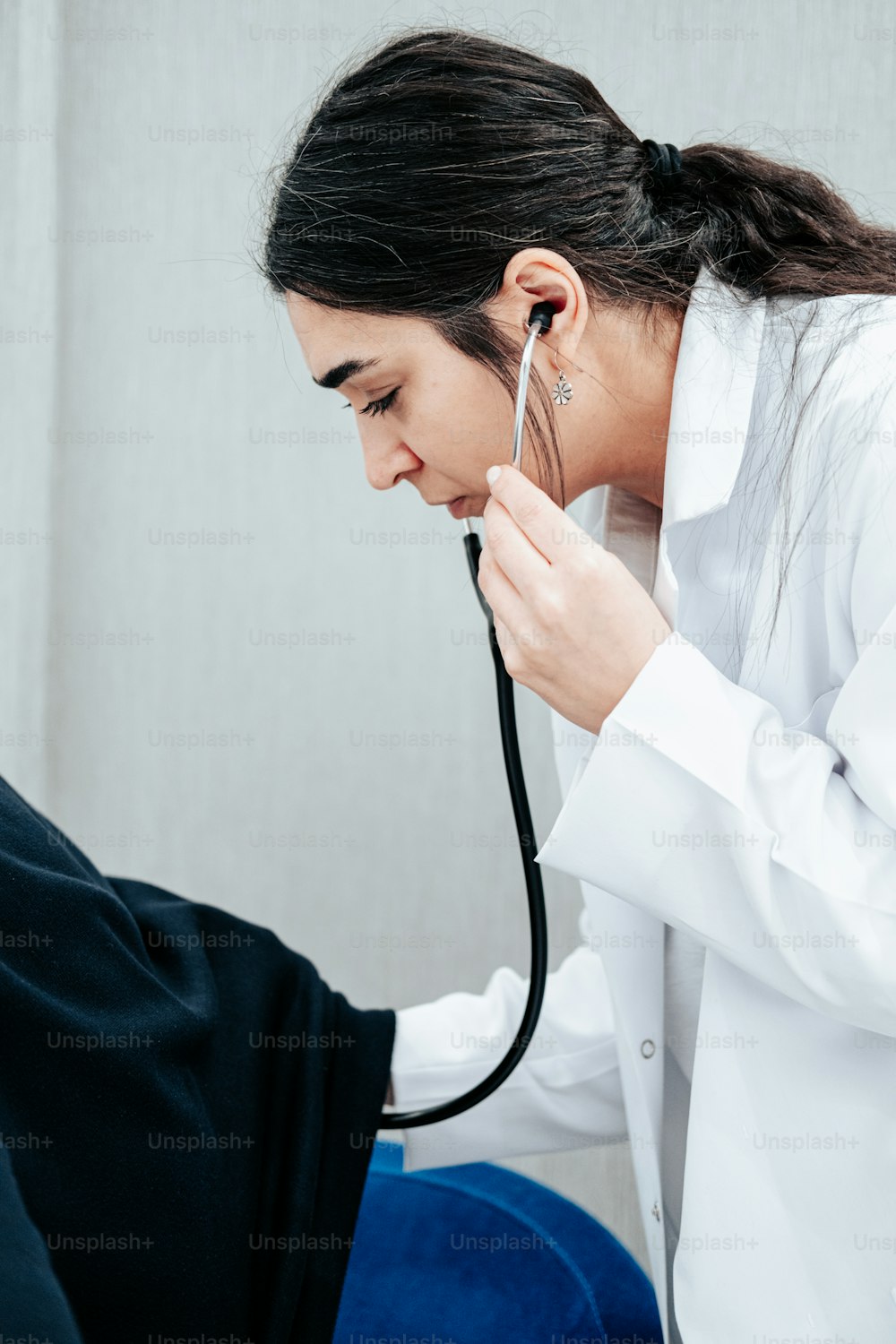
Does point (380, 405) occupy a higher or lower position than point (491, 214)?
lower

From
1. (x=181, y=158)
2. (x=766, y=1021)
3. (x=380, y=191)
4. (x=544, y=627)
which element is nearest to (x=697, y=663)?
(x=544, y=627)

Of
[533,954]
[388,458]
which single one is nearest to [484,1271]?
[533,954]

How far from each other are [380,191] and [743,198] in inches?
11.3

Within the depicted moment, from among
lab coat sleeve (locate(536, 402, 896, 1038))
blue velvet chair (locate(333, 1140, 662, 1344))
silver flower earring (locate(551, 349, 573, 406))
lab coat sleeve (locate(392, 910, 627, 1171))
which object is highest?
silver flower earring (locate(551, 349, 573, 406))

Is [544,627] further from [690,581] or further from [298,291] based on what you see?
[298,291]

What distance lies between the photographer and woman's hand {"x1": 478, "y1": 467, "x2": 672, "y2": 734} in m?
0.70

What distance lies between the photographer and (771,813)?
0.67 metres

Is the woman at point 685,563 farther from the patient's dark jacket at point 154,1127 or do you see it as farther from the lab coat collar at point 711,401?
the patient's dark jacket at point 154,1127

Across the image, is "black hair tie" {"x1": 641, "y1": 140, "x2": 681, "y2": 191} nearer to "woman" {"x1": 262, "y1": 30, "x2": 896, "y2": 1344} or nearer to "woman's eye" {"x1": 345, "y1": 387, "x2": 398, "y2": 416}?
"woman" {"x1": 262, "y1": 30, "x2": 896, "y2": 1344}

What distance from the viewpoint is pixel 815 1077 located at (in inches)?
29.2

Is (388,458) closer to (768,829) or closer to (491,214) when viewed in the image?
(491,214)

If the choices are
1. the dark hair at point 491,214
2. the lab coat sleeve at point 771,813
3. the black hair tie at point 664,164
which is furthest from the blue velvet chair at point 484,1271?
the black hair tie at point 664,164

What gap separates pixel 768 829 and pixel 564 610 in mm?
175

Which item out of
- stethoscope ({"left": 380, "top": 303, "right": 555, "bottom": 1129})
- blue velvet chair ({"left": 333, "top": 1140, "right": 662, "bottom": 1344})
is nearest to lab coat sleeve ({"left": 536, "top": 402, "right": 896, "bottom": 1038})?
stethoscope ({"left": 380, "top": 303, "right": 555, "bottom": 1129})
